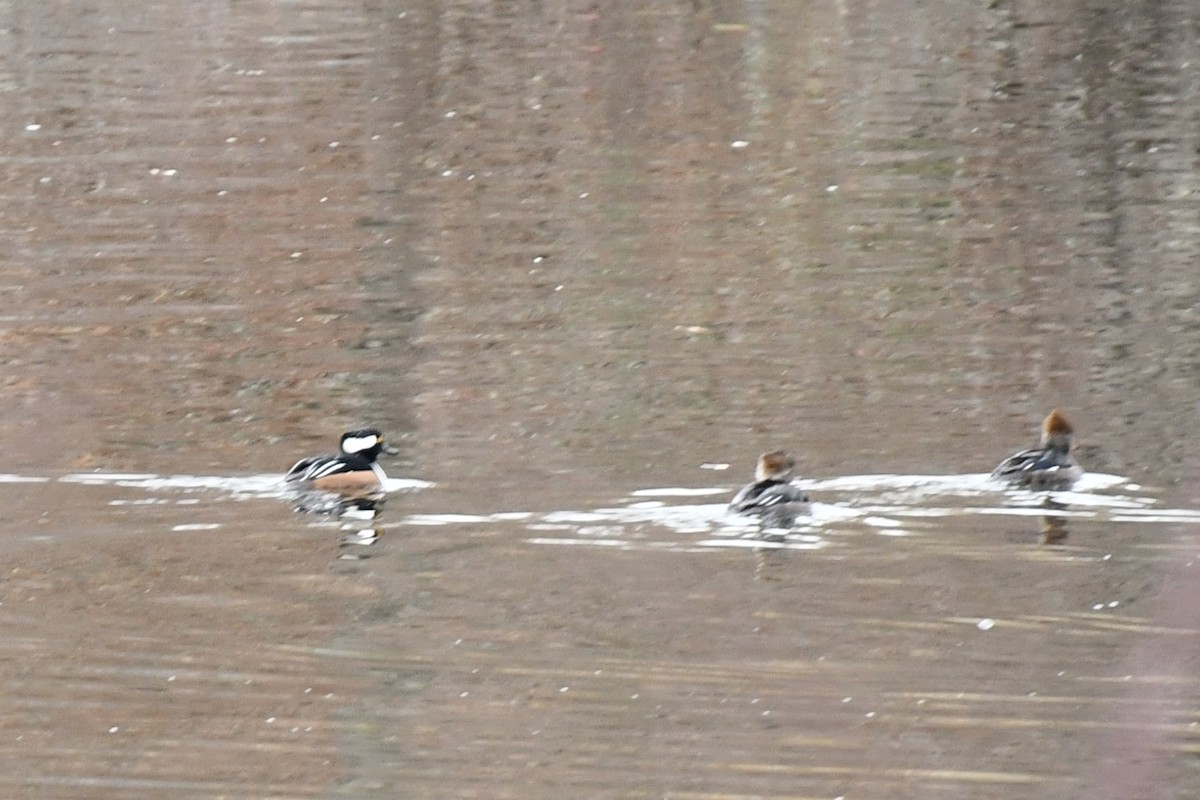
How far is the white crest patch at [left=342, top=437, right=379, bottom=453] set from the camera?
11641 mm

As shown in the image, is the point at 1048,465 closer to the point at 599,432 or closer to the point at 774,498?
the point at 774,498

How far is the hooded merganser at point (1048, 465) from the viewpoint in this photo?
11070 millimetres

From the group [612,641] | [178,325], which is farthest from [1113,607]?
[178,325]

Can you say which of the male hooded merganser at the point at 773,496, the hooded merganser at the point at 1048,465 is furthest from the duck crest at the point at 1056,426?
the male hooded merganser at the point at 773,496

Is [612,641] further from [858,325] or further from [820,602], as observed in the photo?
[858,325]

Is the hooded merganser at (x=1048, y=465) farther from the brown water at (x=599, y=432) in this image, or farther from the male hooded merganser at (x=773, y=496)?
the male hooded merganser at (x=773, y=496)

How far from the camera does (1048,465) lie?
1117 centimetres

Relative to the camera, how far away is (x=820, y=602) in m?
9.52

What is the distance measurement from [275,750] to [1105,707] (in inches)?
104

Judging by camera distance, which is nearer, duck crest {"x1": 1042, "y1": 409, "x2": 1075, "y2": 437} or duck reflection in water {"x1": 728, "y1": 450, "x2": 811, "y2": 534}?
duck reflection in water {"x1": 728, "y1": 450, "x2": 811, "y2": 534}

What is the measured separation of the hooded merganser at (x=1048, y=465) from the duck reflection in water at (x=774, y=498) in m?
0.99

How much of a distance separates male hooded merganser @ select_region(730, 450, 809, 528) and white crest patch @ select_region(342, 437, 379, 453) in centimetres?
184

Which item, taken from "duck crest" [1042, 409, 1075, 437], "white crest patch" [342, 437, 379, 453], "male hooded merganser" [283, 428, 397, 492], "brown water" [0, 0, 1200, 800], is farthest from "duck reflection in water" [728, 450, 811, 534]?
"white crest patch" [342, 437, 379, 453]

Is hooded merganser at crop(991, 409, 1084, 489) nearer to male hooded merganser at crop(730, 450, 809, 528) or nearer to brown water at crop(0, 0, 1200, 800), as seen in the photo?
brown water at crop(0, 0, 1200, 800)
